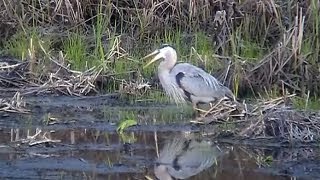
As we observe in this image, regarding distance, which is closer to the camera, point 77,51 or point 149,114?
point 149,114

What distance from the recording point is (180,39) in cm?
1260

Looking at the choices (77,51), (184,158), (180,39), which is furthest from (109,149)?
(180,39)

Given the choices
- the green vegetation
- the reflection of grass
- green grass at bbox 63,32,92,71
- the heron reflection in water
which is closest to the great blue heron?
the reflection of grass

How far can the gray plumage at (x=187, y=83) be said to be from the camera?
9.72 m

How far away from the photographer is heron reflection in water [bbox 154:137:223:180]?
7.29 metres

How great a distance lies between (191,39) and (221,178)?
5722 millimetres

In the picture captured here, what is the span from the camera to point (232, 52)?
37.7 ft

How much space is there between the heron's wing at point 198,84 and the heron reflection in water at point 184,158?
4.03 ft

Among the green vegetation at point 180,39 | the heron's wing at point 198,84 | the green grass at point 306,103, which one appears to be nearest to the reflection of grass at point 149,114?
the heron's wing at point 198,84

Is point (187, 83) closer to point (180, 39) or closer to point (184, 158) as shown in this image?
point (184, 158)

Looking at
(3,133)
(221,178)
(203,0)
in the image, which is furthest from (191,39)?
(221,178)

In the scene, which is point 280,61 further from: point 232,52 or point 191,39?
point 191,39

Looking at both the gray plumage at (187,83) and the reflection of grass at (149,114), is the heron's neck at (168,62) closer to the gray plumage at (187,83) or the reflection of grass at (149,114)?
the gray plumage at (187,83)

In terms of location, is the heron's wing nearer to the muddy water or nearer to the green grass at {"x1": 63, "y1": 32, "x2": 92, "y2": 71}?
the muddy water
